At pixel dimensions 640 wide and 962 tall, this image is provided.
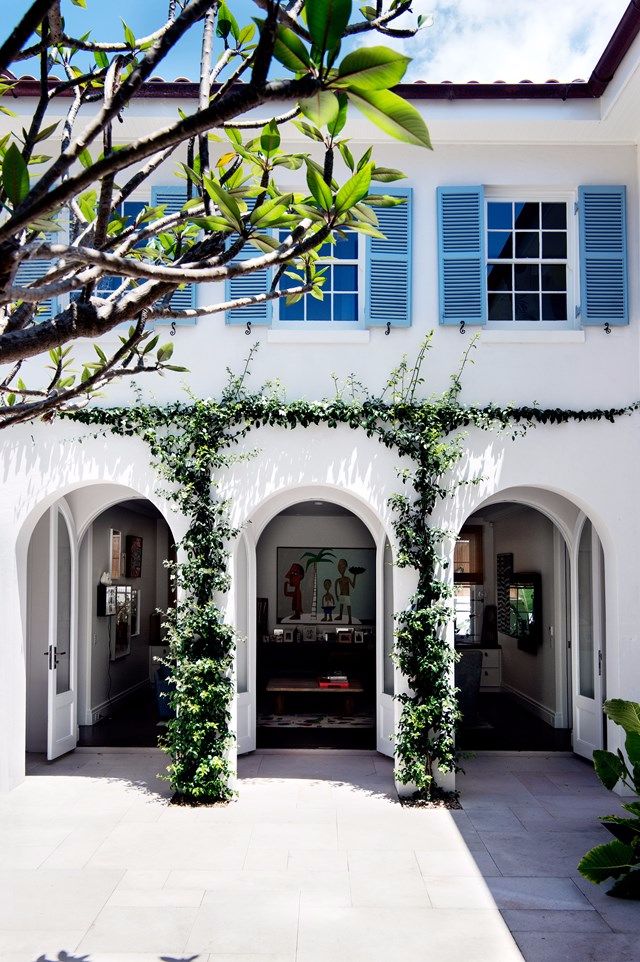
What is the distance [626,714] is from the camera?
19.5ft

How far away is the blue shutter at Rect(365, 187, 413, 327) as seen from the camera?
26.7ft

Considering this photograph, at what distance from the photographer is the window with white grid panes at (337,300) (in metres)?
8.38

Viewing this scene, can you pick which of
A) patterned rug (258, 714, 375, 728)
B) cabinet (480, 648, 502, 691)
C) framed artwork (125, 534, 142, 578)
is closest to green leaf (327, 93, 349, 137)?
patterned rug (258, 714, 375, 728)

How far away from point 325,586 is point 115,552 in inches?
172

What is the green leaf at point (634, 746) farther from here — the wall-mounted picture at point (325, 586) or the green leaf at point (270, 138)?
the wall-mounted picture at point (325, 586)

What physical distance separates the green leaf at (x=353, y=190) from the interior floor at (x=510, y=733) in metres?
7.57

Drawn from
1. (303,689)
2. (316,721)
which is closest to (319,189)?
(303,689)

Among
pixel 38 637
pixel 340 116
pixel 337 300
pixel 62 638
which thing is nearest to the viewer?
pixel 340 116

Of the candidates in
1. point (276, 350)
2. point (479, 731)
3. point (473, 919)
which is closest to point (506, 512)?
point (479, 731)

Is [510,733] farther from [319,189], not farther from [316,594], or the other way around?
[319,189]

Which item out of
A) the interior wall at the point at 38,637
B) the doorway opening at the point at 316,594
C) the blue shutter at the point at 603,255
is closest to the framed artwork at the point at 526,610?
the doorway opening at the point at 316,594

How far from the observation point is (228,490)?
315 inches

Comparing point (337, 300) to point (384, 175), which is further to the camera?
point (337, 300)

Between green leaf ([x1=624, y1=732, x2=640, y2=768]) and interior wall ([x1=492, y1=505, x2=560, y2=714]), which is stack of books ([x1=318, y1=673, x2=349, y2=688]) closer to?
interior wall ([x1=492, y1=505, x2=560, y2=714])
